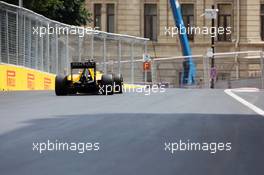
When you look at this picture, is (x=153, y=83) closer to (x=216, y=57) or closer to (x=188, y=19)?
(x=216, y=57)

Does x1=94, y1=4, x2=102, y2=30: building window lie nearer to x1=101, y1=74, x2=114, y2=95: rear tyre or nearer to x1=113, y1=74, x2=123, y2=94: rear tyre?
x1=113, y1=74, x2=123, y2=94: rear tyre

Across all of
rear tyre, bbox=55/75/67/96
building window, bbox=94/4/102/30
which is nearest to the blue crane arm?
building window, bbox=94/4/102/30

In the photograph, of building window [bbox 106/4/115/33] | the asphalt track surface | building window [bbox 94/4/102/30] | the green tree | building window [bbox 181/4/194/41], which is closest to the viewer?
the asphalt track surface

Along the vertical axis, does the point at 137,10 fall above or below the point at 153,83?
above

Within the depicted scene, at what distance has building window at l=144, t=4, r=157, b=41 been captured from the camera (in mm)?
63625

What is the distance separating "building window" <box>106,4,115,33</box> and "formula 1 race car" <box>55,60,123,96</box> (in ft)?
129

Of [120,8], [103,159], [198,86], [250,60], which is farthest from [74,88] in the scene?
[120,8]

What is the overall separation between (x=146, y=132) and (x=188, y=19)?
175 ft

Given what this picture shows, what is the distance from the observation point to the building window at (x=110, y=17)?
6334 centimetres

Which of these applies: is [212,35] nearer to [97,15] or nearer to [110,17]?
[110,17]

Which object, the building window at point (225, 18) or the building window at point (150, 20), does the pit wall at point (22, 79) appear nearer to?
the building window at point (150, 20)

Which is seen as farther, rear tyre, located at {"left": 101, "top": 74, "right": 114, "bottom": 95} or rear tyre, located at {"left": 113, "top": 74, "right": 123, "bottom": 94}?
rear tyre, located at {"left": 113, "top": 74, "right": 123, "bottom": 94}

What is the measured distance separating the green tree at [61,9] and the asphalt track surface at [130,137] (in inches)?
964

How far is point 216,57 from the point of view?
50.6 m
